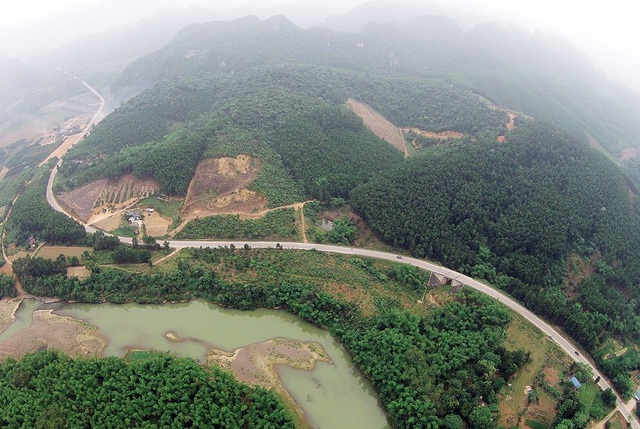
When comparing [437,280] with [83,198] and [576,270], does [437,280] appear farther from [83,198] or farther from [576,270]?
[83,198]

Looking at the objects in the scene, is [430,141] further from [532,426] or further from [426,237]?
[532,426]

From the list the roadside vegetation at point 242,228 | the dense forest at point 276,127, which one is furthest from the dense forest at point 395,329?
the dense forest at point 276,127

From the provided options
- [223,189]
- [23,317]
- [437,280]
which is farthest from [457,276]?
[23,317]

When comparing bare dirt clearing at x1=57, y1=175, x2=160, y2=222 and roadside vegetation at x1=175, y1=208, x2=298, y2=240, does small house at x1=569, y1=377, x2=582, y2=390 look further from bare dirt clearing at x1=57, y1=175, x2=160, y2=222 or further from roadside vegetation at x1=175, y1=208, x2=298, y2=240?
bare dirt clearing at x1=57, y1=175, x2=160, y2=222

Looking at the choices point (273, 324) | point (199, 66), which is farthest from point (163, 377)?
point (199, 66)

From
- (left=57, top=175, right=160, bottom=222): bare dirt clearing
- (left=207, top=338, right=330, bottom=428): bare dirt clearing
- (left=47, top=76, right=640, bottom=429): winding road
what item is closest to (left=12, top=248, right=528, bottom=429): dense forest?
(left=47, top=76, right=640, bottom=429): winding road

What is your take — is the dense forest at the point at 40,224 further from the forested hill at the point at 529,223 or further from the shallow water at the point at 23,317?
the forested hill at the point at 529,223
